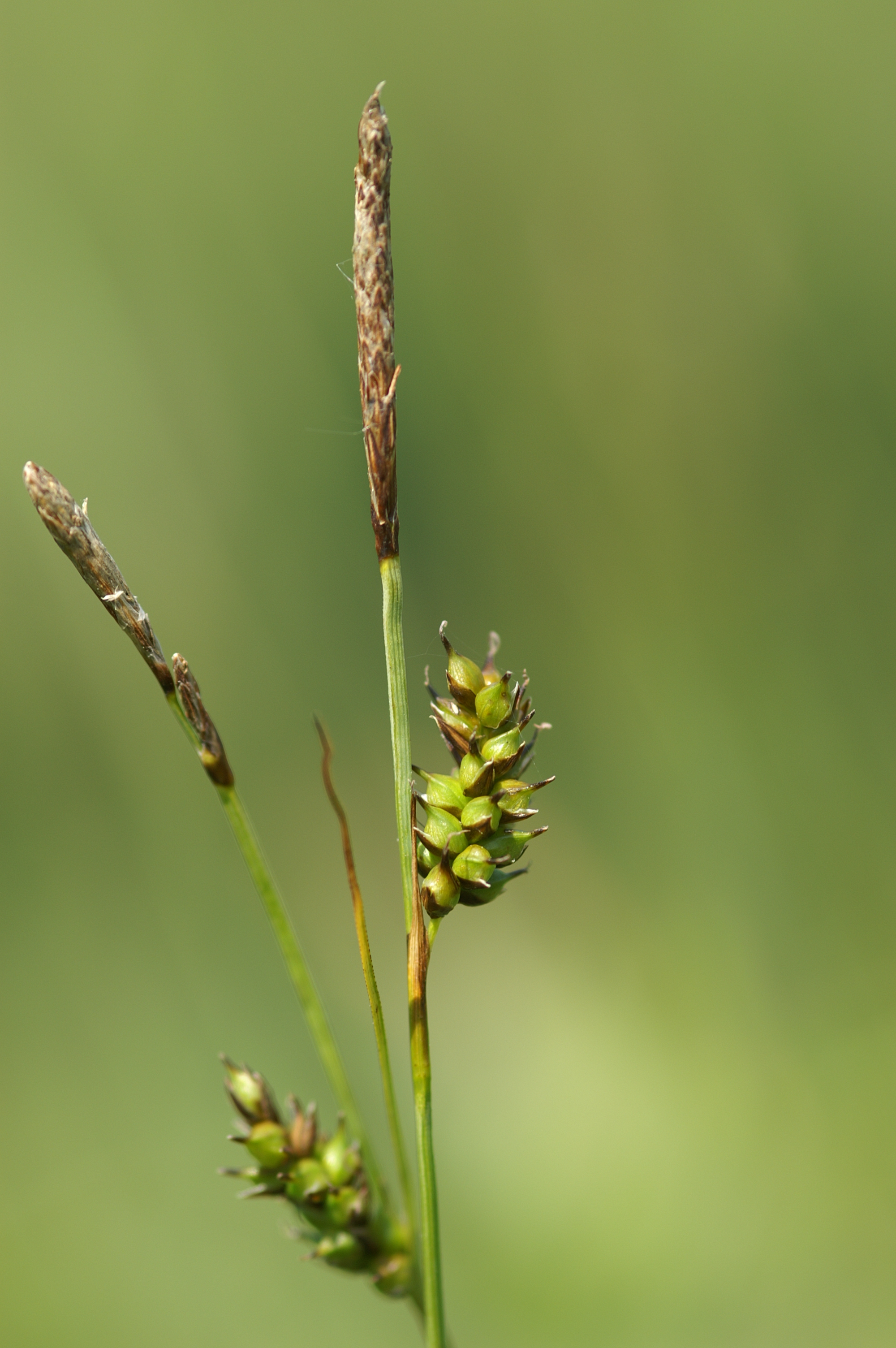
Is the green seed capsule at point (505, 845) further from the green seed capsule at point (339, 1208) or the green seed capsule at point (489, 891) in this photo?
the green seed capsule at point (339, 1208)

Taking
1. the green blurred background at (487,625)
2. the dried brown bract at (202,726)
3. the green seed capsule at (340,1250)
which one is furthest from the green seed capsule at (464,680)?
the green blurred background at (487,625)

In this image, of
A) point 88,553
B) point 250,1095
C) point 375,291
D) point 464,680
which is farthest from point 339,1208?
point 375,291

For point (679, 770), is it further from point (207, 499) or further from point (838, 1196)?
point (207, 499)

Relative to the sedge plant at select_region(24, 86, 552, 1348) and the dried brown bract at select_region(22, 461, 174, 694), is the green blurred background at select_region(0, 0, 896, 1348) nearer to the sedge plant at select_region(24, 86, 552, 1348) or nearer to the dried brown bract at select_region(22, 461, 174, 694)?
the sedge plant at select_region(24, 86, 552, 1348)

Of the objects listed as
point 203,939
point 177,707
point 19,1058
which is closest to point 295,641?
point 203,939

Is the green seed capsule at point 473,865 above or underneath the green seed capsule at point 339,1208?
above

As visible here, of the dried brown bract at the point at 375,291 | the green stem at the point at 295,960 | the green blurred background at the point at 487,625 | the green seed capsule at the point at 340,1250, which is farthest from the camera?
the green blurred background at the point at 487,625

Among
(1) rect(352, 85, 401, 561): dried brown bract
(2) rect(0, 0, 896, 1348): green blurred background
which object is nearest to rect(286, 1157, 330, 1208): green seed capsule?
(1) rect(352, 85, 401, 561): dried brown bract

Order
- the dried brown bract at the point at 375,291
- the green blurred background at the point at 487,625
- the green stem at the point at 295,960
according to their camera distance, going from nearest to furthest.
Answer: the dried brown bract at the point at 375,291 → the green stem at the point at 295,960 → the green blurred background at the point at 487,625
